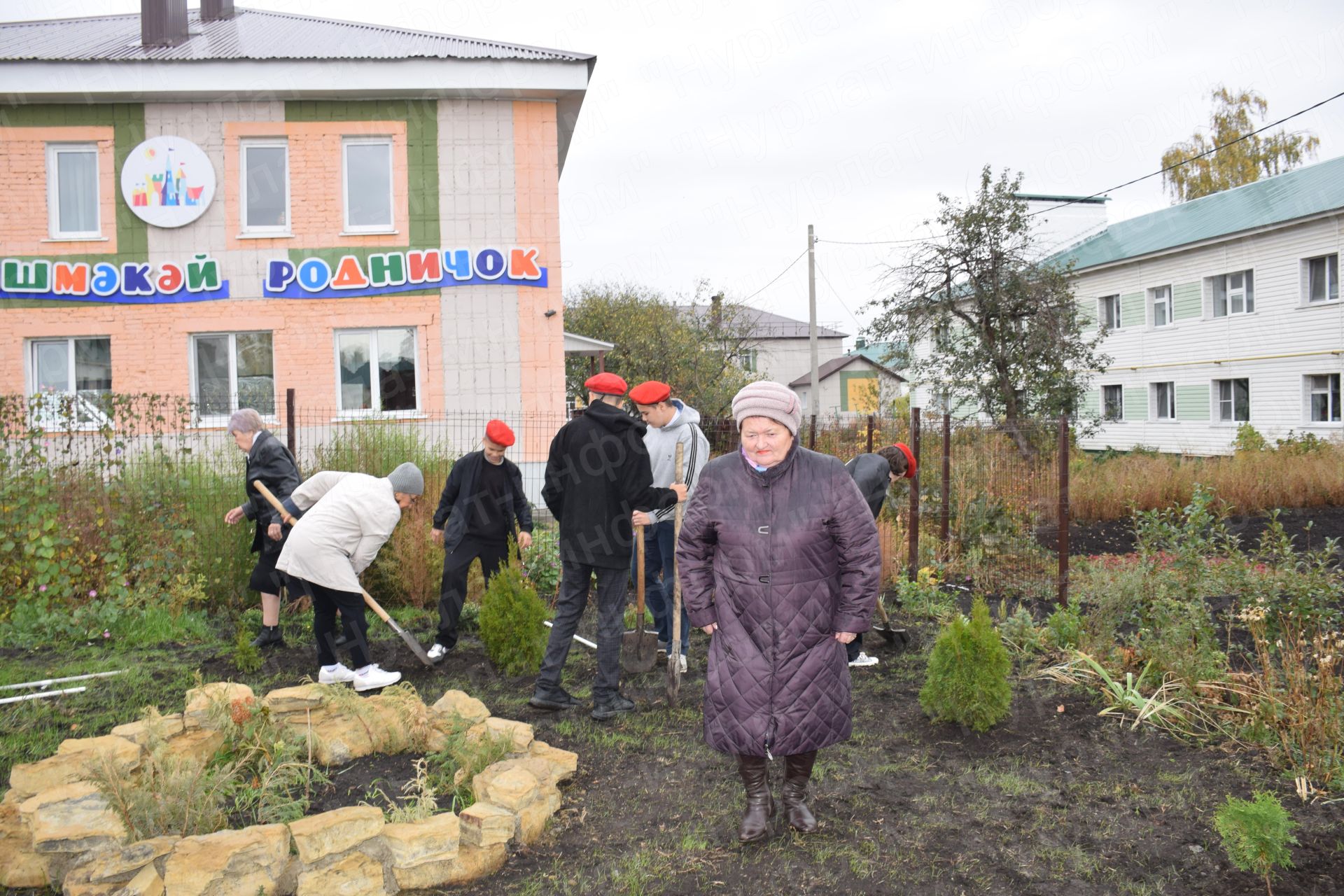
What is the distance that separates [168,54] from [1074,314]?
Answer: 15.8 metres

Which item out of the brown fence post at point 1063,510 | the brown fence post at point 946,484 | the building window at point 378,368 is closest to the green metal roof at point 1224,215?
the brown fence post at point 946,484

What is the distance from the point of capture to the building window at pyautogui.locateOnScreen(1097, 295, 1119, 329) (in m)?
29.5

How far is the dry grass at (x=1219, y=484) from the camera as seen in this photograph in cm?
1430

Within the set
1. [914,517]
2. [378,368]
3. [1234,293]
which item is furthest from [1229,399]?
[378,368]

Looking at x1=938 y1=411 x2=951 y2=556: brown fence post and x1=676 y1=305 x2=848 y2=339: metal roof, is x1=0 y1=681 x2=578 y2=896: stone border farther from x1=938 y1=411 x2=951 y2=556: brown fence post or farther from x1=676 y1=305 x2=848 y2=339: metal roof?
x1=676 y1=305 x2=848 y2=339: metal roof

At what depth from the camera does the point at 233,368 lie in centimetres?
1413

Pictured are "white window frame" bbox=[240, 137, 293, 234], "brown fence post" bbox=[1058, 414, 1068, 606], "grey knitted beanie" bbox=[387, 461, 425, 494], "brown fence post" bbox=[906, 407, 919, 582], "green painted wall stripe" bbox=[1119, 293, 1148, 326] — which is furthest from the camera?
"green painted wall stripe" bbox=[1119, 293, 1148, 326]

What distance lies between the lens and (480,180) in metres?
14.1

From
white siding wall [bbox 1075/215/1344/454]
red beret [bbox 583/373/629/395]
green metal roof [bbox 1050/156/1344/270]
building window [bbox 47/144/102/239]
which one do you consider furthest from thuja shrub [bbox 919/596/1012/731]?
white siding wall [bbox 1075/215/1344/454]

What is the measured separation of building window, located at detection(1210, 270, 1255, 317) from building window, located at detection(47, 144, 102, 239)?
26075 millimetres

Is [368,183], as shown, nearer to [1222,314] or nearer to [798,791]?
[798,791]

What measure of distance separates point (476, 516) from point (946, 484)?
484 centimetres

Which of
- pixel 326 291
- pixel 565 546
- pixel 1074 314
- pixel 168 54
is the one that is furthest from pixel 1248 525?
pixel 168 54

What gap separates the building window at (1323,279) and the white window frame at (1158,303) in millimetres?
4426
